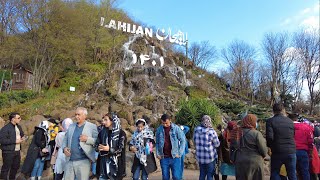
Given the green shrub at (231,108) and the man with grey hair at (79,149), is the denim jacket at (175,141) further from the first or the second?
the green shrub at (231,108)

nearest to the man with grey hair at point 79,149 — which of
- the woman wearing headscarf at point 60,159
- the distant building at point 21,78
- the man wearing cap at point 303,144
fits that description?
the woman wearing headscarf at point 60,159

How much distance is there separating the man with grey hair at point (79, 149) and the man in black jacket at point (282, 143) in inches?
127

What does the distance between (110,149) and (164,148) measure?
1.47 m

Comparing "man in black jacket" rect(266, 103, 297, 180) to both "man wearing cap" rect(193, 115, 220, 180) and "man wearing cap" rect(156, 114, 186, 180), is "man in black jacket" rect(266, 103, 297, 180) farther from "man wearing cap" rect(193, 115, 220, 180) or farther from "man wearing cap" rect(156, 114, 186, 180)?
"man wearing cap" rect(156, 114, 186, 180)

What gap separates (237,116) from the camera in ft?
65.3

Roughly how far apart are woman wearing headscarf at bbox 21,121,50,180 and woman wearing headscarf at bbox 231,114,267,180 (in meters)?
4.55

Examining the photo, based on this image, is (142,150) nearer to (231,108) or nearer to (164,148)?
(164,148)

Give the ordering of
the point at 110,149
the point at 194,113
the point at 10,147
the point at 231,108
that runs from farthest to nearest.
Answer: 1. the point at 231,108
2. the point at 194,113
3. the point at 10,147
4. the point at 110,149

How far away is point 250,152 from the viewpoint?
473cm

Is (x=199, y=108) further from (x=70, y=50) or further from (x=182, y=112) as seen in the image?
(x=70, y=50)

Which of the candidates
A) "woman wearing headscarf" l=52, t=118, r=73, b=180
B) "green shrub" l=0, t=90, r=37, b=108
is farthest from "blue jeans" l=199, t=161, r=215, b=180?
"green shrub" l=0, t=90, r=37, b=108

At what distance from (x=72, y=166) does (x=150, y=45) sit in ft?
116

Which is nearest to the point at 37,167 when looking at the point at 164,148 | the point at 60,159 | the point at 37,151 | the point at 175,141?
the point at 37,151

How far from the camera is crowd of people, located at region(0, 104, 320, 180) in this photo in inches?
190
